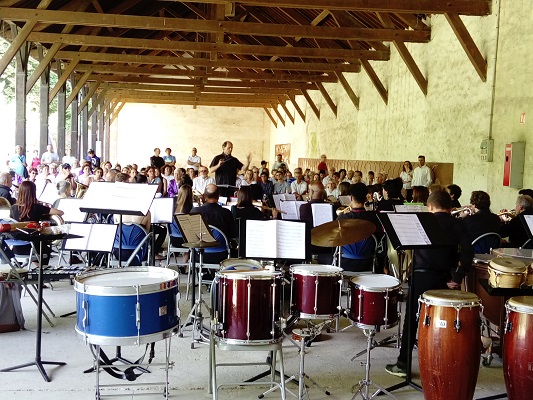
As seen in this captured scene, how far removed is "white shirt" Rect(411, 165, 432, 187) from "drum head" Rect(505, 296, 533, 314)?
8896 millimetres

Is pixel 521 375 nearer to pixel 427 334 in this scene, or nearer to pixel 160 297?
pixel 427 334

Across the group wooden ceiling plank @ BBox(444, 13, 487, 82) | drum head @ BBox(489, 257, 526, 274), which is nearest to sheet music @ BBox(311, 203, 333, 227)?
drum head @ BBox(489, 257, 526, 274)

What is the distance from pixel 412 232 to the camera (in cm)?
373

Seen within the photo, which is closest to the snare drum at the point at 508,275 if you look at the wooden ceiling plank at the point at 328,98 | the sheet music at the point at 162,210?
the sheet music at the point at 162,210

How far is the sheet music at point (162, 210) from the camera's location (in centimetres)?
673

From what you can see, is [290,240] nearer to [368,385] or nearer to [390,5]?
[368,385]

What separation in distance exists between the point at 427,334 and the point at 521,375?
530 mm

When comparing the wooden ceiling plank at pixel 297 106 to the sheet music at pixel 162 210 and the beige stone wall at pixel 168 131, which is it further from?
the sheet music at pixel 162 210

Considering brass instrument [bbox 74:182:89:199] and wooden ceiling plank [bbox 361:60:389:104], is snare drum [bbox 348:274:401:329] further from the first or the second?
wooden ceiling plank [bbox 361:60:389:104]

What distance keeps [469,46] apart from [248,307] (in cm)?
872

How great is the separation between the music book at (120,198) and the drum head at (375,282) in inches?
69.6

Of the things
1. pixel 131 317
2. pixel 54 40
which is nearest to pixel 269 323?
pixel 131 317

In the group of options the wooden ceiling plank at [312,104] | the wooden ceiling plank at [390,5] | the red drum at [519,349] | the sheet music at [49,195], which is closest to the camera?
the red drum at [519,349]

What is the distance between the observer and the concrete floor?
12.5 feet
